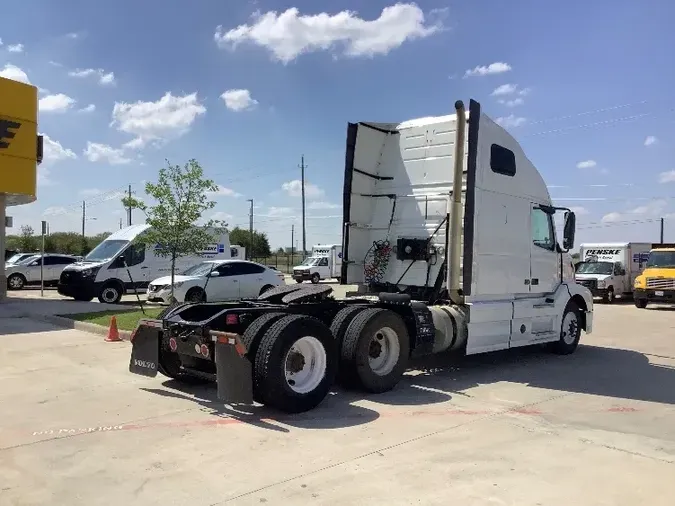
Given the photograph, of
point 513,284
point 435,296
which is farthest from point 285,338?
point 513,284

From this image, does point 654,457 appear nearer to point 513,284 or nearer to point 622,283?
point 513,284

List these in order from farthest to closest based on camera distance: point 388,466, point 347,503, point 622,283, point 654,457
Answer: point 622,283
point 654,457
point 388,466
point 347,503

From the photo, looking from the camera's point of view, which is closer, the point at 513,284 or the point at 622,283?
the point at 513,284

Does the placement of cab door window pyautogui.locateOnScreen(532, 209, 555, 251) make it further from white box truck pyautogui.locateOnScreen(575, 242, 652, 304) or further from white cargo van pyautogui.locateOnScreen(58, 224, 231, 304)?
white box truck pyautogui.locateOnScreen(575, 242, 652, 304)

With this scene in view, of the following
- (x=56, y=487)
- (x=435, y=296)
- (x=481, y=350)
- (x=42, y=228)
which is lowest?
(x=56, y=487)

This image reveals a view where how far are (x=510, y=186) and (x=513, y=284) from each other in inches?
58.7

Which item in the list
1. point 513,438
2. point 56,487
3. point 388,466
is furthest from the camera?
point 513,438

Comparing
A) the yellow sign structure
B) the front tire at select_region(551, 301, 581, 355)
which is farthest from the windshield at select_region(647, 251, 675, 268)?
the yellow sign structure

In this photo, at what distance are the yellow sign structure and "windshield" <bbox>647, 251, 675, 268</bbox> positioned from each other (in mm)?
22465

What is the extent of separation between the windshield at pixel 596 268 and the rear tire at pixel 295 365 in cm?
2343

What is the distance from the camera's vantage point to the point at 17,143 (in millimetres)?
19875

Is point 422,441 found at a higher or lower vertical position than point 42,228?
lower

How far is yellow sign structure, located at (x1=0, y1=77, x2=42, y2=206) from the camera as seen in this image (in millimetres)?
19578

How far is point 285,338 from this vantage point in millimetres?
6426
